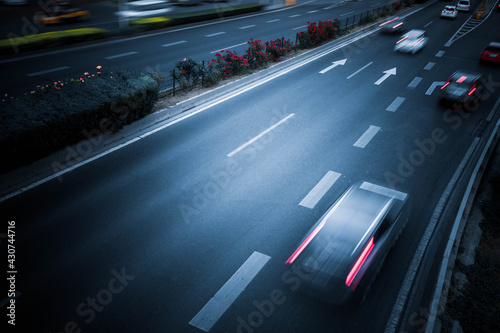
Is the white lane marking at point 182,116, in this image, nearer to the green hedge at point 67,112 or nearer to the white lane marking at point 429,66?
the green hedge at point 67,112

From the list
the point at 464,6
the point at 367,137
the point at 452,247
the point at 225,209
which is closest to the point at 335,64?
the point at 367,137

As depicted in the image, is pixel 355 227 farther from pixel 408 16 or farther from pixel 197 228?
pixel 408 16

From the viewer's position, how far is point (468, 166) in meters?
11.6

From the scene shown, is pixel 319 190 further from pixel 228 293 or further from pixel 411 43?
pixel 411 43

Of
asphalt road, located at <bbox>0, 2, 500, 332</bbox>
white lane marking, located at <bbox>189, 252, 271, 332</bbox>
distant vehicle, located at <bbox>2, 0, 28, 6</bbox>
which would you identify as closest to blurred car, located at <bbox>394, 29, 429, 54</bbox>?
asphalt road, located at <bbox>0, 2, 500, 332</bbox>

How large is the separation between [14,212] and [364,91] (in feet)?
50.4

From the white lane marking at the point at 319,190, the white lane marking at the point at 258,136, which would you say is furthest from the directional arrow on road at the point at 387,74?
the white lane marking at the point at 319,190

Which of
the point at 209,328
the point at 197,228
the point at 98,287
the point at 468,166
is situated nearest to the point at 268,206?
the point at 197,228

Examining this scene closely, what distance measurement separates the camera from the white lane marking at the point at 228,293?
627 centimetres

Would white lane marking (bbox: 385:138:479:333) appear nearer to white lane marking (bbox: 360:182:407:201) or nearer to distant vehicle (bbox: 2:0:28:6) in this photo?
white lane marking (bbox: 360:182:407:201)

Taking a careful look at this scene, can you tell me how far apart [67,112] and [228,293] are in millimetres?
7218

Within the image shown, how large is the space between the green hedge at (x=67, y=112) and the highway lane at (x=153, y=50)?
4.20m

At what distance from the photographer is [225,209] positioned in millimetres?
9133

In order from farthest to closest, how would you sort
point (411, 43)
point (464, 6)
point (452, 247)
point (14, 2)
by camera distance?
point (464, 6)
point (14, 2)
point (411, 43)
point (452, 247)
